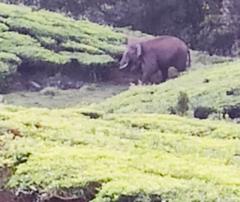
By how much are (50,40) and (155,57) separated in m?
4.10

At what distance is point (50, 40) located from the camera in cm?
2480

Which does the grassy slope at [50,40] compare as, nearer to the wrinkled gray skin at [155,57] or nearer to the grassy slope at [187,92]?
the wrinkled gray skin at [155,57]

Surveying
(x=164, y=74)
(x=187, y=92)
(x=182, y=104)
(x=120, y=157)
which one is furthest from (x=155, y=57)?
(x=120, y=157)

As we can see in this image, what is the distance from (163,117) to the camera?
11984 mm

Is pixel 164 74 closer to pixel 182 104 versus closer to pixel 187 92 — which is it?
pixel 187 92

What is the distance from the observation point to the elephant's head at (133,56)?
69.3 feet

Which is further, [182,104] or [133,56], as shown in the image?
[133,56]

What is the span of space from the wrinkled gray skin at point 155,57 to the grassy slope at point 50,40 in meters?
1.87

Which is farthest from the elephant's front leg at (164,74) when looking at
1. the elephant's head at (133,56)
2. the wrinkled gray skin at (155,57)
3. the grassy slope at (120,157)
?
the grassy slope at (120,157)

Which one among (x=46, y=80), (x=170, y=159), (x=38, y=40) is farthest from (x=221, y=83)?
(x=170, y=159)

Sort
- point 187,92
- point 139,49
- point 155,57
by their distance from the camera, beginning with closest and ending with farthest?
point 187,92 → point 139,49 → point 155,57

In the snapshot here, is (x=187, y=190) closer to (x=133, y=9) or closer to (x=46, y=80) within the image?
(x=46, y=80)

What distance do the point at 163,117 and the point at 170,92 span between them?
5.83m

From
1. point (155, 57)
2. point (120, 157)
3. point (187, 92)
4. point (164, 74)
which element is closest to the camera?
point (120, 157)
